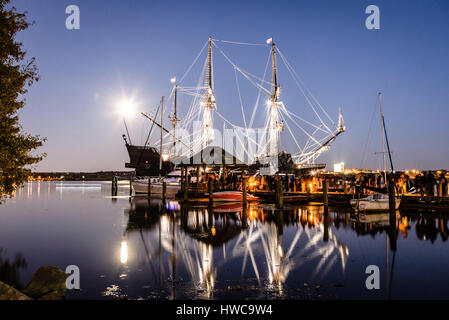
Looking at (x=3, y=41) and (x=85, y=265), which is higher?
(x=3, y=41)

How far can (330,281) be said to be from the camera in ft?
30.3

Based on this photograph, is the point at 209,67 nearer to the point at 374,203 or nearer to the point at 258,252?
the point at 374,203

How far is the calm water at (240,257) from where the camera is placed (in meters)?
8.60

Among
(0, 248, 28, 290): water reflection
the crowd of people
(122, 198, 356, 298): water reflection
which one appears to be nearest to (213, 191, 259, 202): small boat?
the crowd of people

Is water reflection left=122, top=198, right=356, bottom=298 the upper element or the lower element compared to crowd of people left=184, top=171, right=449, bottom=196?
lower

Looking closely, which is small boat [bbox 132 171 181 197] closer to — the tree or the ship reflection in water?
the ship reflection in water

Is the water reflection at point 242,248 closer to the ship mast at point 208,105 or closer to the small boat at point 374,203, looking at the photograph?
the small boat at point 374,203

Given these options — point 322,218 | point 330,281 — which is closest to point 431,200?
point 322,218

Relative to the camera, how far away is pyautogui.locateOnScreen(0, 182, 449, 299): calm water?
8.60 m

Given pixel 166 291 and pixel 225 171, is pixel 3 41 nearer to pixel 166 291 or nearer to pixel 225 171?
pixel 166 291

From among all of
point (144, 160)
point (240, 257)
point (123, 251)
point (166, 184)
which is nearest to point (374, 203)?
point (240, 257)

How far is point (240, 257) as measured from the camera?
39.7 ft

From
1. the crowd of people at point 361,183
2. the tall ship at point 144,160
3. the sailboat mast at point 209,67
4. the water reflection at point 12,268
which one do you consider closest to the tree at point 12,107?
the water reflection at point 12,268
